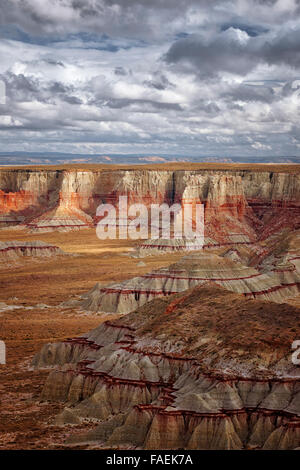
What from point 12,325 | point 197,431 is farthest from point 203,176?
point 197,431

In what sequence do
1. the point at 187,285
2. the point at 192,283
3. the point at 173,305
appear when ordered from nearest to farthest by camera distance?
the point at 173,305, the point at 192,283, the point at 187,285

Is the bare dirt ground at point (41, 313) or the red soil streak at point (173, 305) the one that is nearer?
the bare dirt ground at point (41, 313)

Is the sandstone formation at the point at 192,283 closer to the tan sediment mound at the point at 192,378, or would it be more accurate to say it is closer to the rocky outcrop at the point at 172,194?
Answer: the tan sediment mound at the point at 192,378

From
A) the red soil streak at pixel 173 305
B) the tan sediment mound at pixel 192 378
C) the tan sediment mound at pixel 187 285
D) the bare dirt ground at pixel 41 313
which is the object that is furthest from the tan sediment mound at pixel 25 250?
the red soil streak at pixel 173 305

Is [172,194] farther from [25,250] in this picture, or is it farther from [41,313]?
[41,313]

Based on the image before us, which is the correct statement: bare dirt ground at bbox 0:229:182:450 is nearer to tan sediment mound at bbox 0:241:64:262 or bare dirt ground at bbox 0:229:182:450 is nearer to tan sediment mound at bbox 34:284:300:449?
tan sediment mound at bbox 34:284:300:449

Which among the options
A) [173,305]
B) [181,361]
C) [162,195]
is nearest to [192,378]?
[181,361]
